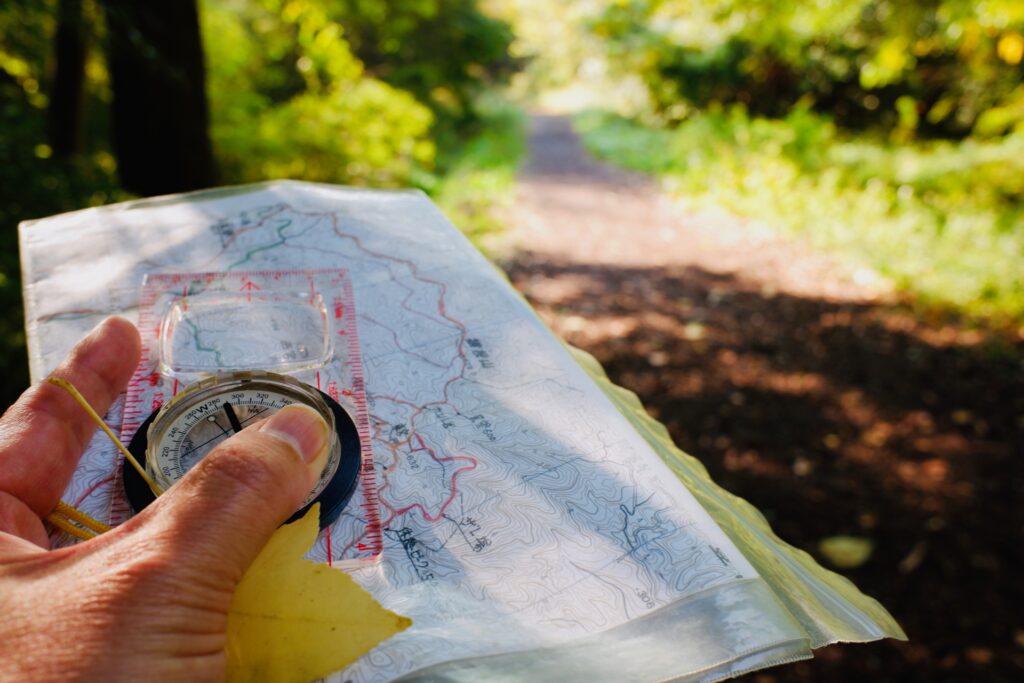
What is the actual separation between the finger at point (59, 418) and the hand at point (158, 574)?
0.14ft

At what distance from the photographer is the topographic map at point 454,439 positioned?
2.50 feet

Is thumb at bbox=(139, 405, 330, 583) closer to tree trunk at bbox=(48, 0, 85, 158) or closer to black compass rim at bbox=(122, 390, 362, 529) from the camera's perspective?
black compass rim at bbox=(122, 390, 362, 529)

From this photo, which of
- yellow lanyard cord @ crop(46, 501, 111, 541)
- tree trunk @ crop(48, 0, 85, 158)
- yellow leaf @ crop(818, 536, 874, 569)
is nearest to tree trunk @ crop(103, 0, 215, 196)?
tree trunk @ crop(48, 0, 85, 158)

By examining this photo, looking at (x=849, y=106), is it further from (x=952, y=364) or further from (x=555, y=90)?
(x=555, y=90)

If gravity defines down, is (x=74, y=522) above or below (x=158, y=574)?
below

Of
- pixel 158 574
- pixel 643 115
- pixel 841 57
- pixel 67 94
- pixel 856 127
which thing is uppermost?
pixel 158 574

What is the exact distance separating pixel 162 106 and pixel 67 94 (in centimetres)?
145

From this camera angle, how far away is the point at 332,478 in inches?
34.7

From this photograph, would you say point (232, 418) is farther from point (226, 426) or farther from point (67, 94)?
point (67, 94)

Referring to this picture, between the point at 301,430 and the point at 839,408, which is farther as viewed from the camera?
the point at 839,408

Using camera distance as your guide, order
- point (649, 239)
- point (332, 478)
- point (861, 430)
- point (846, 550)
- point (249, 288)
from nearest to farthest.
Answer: point (332, 478), point (249, 288), point (846, 550), point (861, 430), point (649, 239)

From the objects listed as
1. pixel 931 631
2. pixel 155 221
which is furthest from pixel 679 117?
pixel 155 221

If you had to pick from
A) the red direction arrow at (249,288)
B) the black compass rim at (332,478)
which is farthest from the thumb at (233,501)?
the red direction arrow at (249,288)

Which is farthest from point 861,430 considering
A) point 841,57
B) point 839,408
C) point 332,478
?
point 841,57
